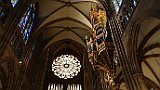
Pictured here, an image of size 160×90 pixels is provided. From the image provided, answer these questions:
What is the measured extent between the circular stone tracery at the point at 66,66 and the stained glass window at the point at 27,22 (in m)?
5.11

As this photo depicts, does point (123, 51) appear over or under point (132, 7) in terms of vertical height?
under

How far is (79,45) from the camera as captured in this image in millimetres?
22609

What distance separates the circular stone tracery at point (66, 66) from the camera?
69.3ft

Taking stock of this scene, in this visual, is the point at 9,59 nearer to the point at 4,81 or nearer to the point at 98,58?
the point at 4,81

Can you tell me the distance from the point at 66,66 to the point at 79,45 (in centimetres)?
242

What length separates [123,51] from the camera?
12.2m

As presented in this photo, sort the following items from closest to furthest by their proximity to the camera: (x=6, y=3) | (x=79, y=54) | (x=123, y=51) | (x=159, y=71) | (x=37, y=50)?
1. (x=123, y=51)
2. (x=6, y=3)
3. (x=159, y=71)
4. (x=37, y=50)
5. (x=79, y=54)

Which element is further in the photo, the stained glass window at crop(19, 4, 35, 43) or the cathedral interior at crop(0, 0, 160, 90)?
the stained glass window at crop(19, 4, 35, 43)

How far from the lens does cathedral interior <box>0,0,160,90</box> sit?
1184 centimetres

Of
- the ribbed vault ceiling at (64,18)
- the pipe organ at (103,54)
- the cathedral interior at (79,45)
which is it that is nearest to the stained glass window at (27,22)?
the cathedral interior at (79,45)

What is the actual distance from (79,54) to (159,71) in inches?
377

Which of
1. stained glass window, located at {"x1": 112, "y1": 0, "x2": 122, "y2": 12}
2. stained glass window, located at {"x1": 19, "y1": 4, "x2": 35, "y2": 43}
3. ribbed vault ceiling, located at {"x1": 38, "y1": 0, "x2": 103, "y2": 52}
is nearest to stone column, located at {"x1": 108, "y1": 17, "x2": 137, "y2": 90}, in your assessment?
stained glass window, located at {"x1": 112, "y1": 0, "x2": 122, "y2": 12}

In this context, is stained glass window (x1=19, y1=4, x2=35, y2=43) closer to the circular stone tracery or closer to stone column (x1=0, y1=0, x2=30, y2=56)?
stone column (x1=0, y1=0, x2=30, y2=56)

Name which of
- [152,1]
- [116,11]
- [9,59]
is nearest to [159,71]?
[116,11]
